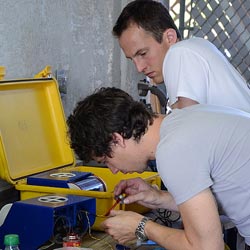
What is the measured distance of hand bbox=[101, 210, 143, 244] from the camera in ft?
5.26

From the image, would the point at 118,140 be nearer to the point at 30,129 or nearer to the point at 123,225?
the point at 123,225

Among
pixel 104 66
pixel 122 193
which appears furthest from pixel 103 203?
pixel 104 66

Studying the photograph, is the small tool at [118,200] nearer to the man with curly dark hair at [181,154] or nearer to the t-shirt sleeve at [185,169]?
the man with curly dark hair at [181,154]

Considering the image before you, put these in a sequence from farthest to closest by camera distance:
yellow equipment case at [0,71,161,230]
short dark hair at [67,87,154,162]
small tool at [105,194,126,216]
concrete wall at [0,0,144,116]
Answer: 1. concrete wall at [0,0,144,116]
2. yellow equipment case at [0,71,161,230]
3. small tool at [105,194,126,216]
4. short dark hair at [67,87,154,162]

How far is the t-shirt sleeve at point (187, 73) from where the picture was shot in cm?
188

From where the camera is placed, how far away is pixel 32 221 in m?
1.65

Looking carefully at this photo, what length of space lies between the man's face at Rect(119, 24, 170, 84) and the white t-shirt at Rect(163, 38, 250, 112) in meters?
→ 0.13

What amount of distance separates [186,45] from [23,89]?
627 millimetres

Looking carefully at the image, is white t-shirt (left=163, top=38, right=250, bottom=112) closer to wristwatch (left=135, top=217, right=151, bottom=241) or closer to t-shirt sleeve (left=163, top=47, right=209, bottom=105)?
t-shirt sleeve (left=163, top=47, right=209, bottom=105)

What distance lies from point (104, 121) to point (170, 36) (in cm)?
68

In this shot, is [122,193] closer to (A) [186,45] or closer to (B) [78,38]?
(A) [186,45]

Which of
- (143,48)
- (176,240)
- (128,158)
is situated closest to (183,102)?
(143,48)

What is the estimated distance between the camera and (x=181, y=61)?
1.89 meters

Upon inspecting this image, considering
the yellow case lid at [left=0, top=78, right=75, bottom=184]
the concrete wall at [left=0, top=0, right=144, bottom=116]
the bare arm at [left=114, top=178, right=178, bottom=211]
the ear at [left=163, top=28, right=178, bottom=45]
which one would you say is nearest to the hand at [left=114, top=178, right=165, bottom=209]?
the bare arm at [left=114, top=178, right=178, bottom=211]
